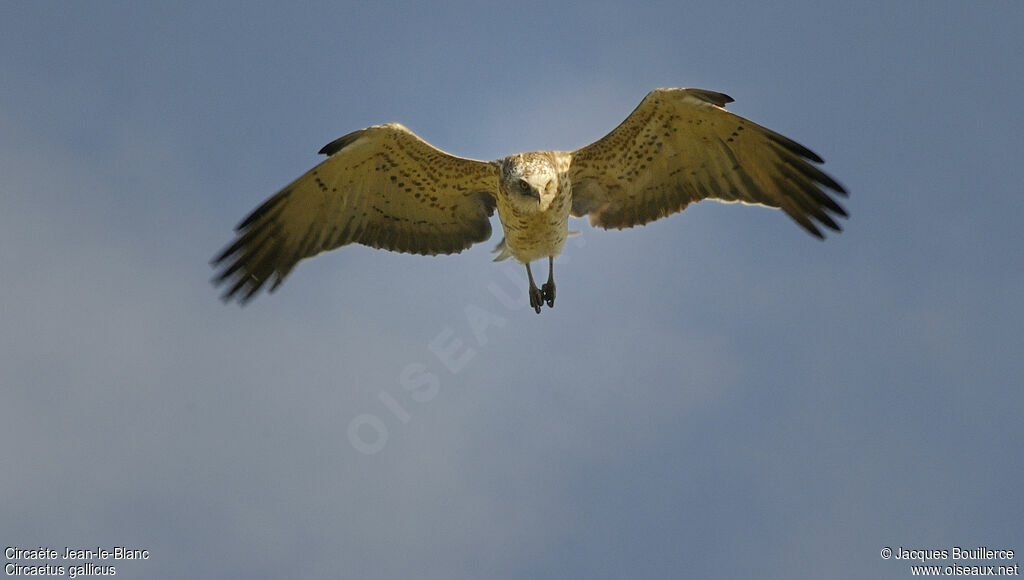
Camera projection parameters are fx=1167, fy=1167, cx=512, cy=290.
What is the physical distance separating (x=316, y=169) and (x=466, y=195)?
2.07 m

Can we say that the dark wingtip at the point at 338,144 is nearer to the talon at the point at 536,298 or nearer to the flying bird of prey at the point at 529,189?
the flying bird of prey at the point at 529,189

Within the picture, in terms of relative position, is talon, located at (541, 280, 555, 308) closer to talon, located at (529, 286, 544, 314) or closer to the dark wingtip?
talon, located at (529, 286, 544, 314)

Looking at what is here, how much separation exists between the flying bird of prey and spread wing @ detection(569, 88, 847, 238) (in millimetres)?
14

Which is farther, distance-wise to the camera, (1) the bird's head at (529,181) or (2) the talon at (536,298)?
(2) the talon at (536,298)

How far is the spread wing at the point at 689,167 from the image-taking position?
48.8 feet

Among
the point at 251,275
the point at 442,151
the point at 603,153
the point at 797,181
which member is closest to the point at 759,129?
the point at 797,181

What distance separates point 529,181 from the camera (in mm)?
14555

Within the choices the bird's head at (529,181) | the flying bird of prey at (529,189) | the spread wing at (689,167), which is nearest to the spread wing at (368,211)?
the flying bird of prey at (529,189)

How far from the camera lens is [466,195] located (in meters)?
16.1

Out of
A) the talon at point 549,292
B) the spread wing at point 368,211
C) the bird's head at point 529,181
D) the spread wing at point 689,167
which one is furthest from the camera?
the talon at point 549,292

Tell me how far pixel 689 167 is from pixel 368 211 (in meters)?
4.44

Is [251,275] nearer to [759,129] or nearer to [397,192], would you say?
[397,192]

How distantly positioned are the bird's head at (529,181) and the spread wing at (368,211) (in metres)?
0.67

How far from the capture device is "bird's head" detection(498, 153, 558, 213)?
1459 centimetres
